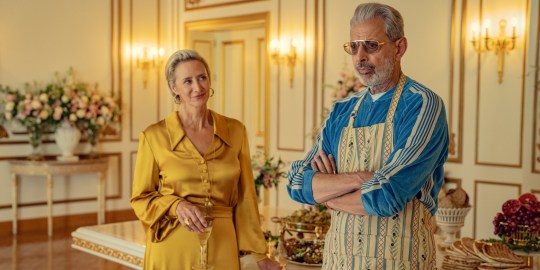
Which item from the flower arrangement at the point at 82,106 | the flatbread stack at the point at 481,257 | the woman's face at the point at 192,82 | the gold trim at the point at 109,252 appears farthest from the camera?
the flower arrangement at the point at 82,106

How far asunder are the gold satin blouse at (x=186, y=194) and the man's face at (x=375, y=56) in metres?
0.78

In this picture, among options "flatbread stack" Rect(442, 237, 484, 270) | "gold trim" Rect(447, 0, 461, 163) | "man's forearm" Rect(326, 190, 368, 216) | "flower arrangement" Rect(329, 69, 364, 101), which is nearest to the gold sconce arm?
"flower arrangement" Rect(329, 69, 364, 101)

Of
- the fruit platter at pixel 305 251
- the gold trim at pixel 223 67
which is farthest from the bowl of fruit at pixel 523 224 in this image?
the gold trim at pixel 223 67

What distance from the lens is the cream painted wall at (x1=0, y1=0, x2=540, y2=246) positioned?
233 inches

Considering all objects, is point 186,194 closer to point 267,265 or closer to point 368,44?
point 267,265

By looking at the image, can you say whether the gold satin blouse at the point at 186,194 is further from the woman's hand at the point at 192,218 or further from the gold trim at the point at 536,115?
the gold trim at the point at 536,115

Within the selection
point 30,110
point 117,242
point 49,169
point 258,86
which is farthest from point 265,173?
point 258,86

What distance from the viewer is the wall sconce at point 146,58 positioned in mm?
9273

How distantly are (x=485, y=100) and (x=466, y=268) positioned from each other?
3.58 m

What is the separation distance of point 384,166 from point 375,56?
0.32 metres

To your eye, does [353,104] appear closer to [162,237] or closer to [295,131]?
[162,237]

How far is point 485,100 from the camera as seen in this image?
20.0 ft

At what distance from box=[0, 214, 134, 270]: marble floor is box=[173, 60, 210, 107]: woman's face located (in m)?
4.16

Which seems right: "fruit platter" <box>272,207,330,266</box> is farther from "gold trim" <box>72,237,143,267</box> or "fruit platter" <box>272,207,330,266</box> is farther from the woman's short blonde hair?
the woman's short blonde hair
